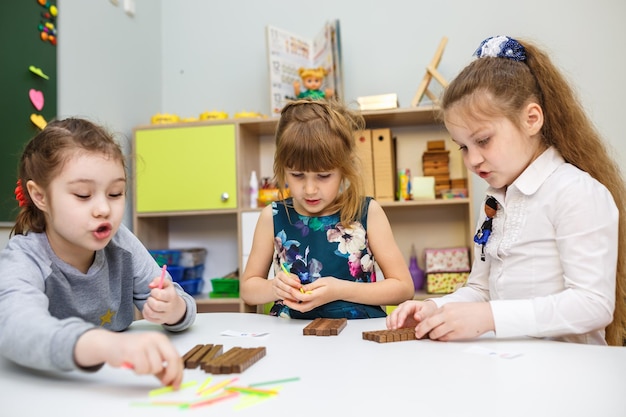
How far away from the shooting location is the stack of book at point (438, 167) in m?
2.91

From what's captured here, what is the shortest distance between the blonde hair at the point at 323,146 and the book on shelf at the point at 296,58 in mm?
1385

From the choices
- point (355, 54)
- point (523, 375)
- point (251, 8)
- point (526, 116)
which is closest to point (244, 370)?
point (523, 375)

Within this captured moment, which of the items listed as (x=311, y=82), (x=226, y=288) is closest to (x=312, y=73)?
(x=311, y=82)

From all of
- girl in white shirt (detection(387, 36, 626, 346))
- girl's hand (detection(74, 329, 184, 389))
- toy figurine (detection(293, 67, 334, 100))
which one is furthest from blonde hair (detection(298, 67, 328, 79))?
girl's hand (detection(74, 329, 184, 389))

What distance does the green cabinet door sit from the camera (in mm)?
2945

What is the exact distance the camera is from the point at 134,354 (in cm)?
68

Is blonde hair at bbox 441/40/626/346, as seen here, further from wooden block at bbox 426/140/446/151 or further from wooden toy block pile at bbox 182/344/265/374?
wooden block at bbox 426/140/446/151

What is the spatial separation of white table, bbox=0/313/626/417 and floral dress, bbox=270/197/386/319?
54cm

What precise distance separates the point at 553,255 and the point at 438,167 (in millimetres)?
1886

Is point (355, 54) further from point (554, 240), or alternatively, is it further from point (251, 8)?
point (554, 240)

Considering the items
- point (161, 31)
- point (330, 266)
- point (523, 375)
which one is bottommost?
point (523, 375)

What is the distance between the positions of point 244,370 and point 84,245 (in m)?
0.40

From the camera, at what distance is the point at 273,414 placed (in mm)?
607

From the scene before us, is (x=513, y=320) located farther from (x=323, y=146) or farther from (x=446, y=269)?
(x=446, y=269)
